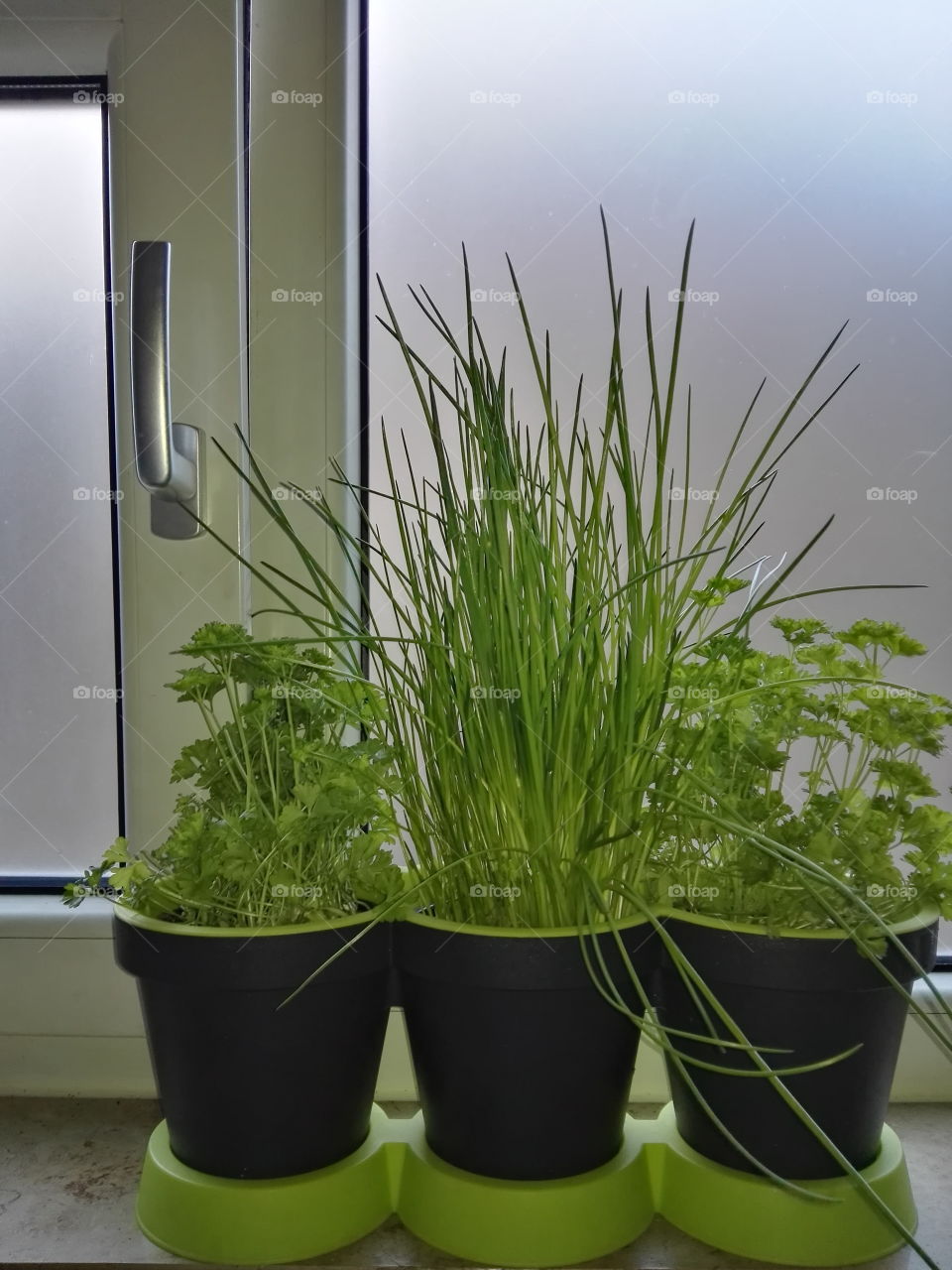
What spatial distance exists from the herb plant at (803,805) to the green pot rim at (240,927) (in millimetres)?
229

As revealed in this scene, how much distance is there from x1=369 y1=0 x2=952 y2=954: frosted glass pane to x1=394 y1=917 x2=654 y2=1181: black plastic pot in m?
0.56

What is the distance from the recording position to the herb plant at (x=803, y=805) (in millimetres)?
693

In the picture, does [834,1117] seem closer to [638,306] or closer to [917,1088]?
[917,1088]

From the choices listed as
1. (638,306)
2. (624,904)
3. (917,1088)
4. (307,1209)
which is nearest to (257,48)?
(638,306)

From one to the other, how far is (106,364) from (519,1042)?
2.64ft

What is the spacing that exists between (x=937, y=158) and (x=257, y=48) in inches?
27.9

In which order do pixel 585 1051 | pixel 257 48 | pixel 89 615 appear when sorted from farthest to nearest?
pixel 89 615
pixel 257 48
pixel 585 1051

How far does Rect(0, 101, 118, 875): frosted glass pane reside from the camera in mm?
1048

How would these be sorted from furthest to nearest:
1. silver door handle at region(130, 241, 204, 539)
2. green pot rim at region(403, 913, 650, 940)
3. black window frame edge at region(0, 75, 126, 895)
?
black window frame edge at region(0, 75, 126, 895) < silver door handle at region(130, 241, 204, 539) < green pot rim at region(403, 913, 650, 940)

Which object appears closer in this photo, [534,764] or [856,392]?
[534,764]

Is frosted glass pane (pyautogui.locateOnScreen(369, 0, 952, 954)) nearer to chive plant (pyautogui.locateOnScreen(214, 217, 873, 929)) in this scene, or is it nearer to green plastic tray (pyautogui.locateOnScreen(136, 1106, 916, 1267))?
chive plant (pyautogui.locateOnScreen(214, 217, 873, 929))

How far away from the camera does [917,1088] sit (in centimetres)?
99

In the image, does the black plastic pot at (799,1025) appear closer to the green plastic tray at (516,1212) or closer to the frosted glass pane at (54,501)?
the green plastic tray at (516,1212)

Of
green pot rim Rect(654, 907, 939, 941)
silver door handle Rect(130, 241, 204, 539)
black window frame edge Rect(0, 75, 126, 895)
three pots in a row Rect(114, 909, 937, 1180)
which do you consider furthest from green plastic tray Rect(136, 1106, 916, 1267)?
silver door handle Rect(130, 241, 204, 539)
